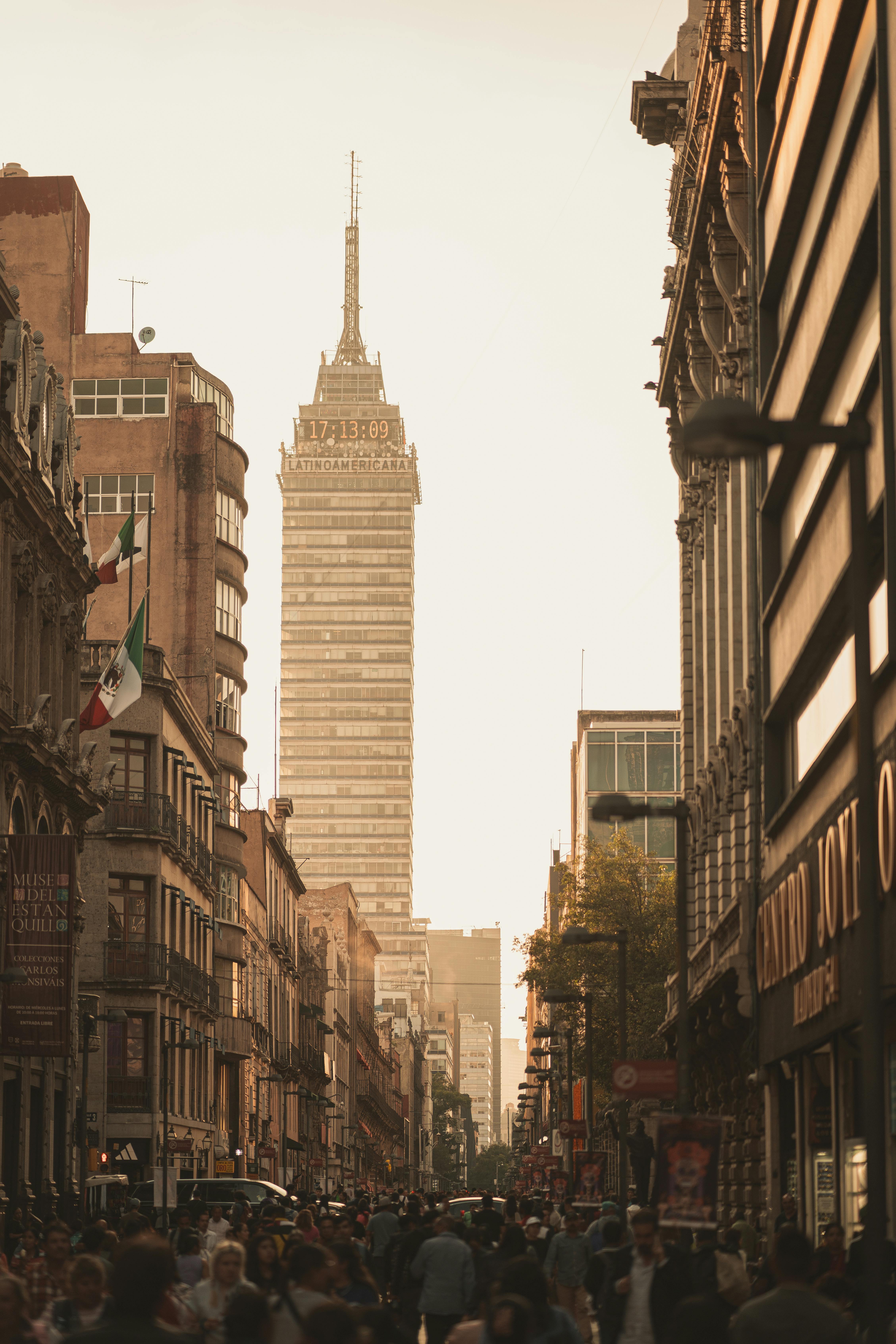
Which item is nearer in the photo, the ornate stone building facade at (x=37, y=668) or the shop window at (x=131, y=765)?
the ornate stone building facade at (x=37, y=668)

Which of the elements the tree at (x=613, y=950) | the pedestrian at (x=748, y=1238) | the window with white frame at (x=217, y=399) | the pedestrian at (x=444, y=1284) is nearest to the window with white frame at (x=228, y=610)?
the window with white frame at (x=217, y=399)

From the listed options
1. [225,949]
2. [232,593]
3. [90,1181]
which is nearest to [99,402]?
[232,593]

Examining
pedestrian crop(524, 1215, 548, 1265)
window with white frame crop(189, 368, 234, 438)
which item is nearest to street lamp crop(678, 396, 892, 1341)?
pedestrian crop(524, 1215, 548, 1265)

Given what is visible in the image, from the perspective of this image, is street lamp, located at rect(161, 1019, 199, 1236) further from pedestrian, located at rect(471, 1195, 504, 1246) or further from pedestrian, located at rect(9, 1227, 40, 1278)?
pedestrian, located at rect(9, 1227, 40, 1278)

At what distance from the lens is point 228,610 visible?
265ft

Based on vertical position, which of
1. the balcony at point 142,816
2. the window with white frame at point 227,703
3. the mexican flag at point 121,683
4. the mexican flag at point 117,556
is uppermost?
the window with white frame at point 227,703

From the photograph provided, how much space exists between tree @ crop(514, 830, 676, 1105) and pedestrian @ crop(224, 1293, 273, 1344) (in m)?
56.8

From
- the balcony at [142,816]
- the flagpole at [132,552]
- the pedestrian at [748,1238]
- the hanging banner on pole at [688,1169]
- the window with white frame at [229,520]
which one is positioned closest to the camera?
the hanging banner on pole at [688,1169]

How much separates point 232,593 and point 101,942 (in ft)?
73.1

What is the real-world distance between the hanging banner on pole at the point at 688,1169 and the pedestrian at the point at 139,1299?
997 cm

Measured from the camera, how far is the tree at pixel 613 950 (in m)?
67.9

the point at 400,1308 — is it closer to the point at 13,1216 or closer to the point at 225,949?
the point at 13,1216

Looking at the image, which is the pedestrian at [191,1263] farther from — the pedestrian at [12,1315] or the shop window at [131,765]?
the shop window at [131,765]

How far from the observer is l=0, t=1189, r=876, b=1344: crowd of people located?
9.35 m
